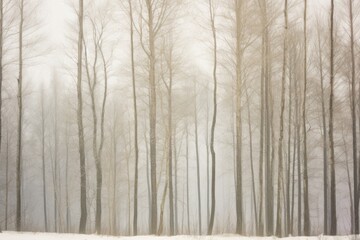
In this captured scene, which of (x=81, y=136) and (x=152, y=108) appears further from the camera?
(x=81, y=136)

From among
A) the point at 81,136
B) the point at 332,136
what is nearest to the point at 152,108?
the point at 81,136

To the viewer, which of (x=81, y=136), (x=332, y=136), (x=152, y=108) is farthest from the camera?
(x=81, y=136)

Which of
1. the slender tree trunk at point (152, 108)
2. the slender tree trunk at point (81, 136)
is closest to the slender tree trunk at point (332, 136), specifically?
the slender tree trunk at point (152, 108)

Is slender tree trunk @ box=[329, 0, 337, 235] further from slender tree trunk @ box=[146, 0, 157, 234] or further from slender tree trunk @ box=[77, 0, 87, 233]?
slender tree trunk @ box=[77, 0, 87, 233]

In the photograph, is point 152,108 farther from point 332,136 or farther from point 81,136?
point 332,136

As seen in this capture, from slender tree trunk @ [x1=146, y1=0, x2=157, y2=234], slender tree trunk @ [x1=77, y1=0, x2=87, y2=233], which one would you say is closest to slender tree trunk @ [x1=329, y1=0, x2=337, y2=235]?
slender tree trunk @ [x1=146, y1=0, x2=157, y2=234]

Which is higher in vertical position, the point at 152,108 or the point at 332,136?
the point at 152,108

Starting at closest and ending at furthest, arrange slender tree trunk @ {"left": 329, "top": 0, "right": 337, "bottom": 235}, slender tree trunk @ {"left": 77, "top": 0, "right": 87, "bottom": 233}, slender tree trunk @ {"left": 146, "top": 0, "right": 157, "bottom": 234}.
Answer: slender tree trunk @ {"left": 329, "top": 0, "right": 337, "bottom": 235} < slender tree trunk @ {"left": 146, "top": 0, "right": 157, "bottom": 234} < slender tree trunk @ {"left": 77, "top": 0, "right": 87, "bottom": 233}

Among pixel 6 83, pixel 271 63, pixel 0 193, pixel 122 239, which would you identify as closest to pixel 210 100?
pixel 271 63

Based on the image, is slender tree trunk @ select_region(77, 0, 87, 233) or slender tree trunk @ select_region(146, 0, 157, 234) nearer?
slender tree trunk @ select_region(146, 0, 157, 234)

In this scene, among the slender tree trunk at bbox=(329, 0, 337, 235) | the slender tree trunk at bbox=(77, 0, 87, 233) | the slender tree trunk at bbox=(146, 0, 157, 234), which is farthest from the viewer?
the slender tree trunk at bbox=(77, 0, 87, 233)

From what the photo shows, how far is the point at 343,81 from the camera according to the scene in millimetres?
20312

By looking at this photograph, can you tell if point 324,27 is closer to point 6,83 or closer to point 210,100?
point 210,100

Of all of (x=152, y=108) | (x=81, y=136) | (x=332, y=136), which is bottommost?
(x=332, y=136)
